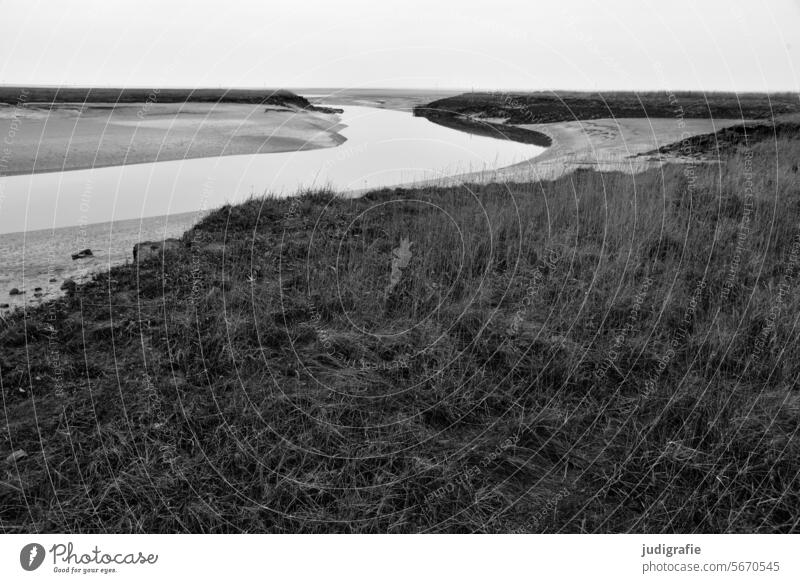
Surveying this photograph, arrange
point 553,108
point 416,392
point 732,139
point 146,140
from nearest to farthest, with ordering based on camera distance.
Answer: point 416,392 < point 146,140 < point 732,139 < point 553,108

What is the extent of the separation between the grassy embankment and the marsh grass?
0.02 meters

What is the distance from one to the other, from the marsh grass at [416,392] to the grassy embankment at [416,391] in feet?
0.06

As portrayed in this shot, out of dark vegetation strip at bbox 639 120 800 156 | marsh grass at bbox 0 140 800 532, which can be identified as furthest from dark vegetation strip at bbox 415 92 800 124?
marsh grass at bbox 0 140 800 532

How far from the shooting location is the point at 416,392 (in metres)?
4.13

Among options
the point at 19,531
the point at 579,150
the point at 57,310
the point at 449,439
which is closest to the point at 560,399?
the point at 449,439

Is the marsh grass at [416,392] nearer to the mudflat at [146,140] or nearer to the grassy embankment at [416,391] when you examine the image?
the grassy embankment at [416,391]

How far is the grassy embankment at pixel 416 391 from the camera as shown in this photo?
3.29 meters

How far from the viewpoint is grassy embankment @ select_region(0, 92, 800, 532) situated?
329 centimetres

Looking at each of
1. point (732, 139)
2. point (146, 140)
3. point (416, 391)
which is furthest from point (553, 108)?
point (416, 391)

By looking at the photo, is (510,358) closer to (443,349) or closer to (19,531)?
(443,349)

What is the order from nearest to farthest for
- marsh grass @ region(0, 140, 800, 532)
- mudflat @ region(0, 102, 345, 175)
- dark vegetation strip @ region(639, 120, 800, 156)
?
marsh grass @ region(0, 140, 800, 532), mudflat @ region(0, 102, 345, 175), dark vegetation strip @ region(639, 120, 800, 156)

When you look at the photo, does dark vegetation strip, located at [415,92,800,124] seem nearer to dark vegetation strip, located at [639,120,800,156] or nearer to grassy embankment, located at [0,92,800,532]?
dark vegetation strip, located at [639,120,800,156]

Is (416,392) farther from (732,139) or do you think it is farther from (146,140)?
(732,139)

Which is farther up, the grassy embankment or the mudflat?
the mudflat
